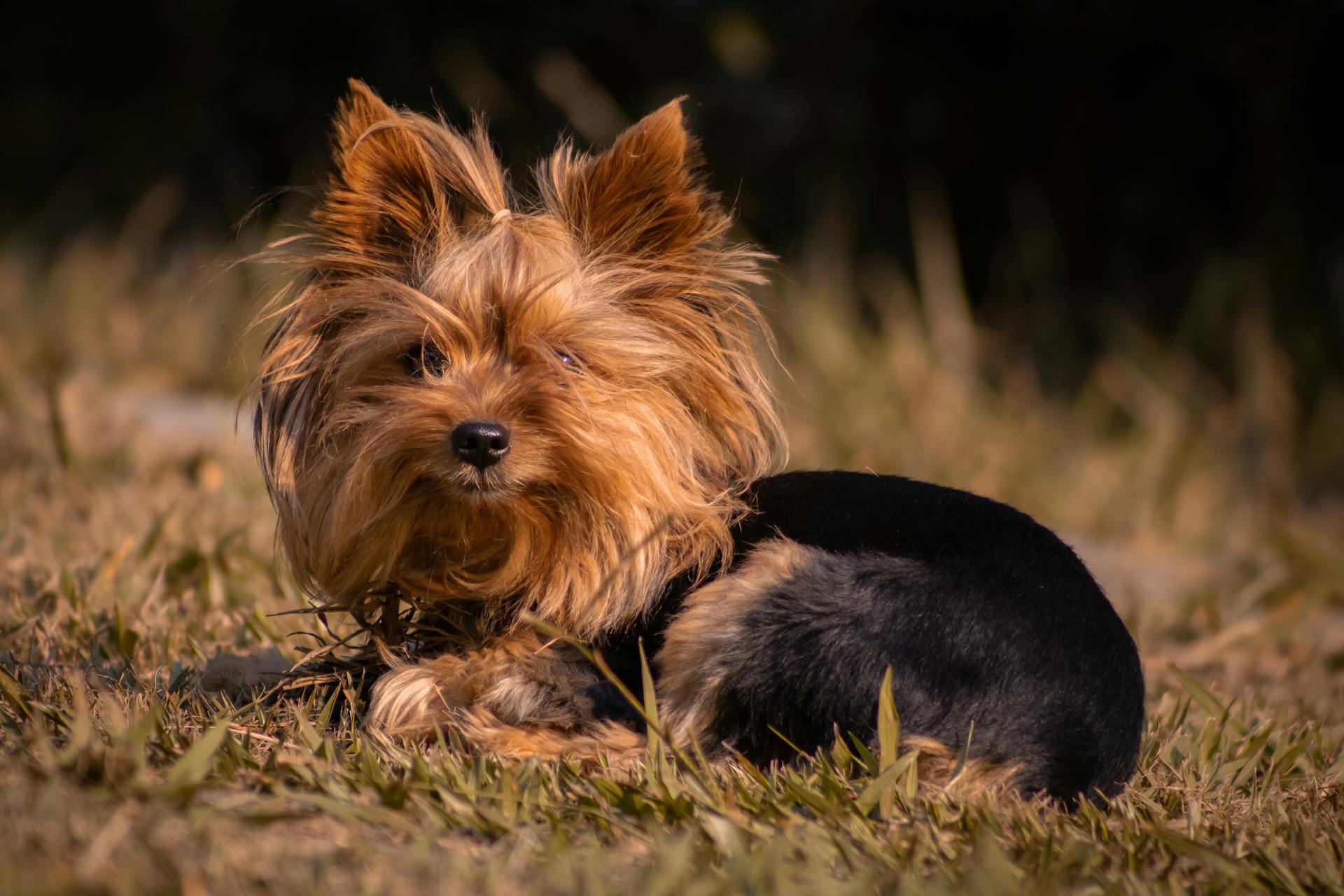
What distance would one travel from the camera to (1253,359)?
7777mm

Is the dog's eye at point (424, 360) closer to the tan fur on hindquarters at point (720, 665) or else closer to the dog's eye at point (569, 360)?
the dog's eye at point (569, 360)

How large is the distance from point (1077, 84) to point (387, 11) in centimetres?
592

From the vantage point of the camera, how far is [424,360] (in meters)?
2.96

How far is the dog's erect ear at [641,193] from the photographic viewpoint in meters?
3.03

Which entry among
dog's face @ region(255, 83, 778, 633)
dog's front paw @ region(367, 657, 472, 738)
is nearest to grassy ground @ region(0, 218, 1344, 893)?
dog's front paw @ region(367, 657, 472, 738)

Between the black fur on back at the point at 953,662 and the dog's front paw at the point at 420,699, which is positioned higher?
the black fur on back at the point at 953,662

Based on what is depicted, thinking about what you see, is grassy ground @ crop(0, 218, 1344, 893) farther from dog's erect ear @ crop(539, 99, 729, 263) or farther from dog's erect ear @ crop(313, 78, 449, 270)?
dog's erect ear @ crop(539, 99, 729, 263)

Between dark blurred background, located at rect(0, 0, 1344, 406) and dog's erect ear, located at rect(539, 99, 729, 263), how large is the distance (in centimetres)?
575

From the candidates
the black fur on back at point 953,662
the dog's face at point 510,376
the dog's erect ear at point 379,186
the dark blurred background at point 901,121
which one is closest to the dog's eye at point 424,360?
the dog's face at point 510,376

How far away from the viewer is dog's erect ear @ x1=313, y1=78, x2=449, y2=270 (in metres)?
2.99

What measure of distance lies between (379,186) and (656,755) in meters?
1.53

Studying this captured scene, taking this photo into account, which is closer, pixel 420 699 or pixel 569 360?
pixel 420 699

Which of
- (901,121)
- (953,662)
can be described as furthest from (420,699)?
(901,121)

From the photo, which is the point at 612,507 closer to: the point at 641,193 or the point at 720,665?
the point at 720,665
